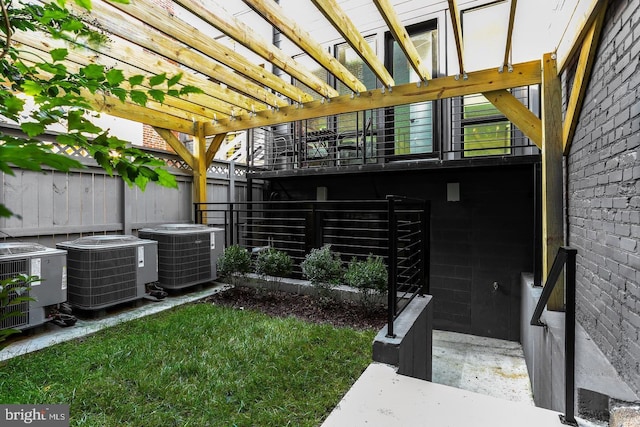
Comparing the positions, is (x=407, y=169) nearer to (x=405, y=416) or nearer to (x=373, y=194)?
(x=373, y=194)

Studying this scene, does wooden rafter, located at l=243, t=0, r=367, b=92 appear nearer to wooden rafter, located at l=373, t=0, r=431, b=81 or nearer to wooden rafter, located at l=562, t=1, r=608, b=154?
wooden rafter, located at l=373, t=0, r=431, b=81

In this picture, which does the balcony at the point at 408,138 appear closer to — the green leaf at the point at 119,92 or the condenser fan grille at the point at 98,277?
the condenser fan grille at the point at 98,277

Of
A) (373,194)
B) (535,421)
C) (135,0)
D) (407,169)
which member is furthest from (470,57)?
(535,421)

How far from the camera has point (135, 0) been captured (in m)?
2.65

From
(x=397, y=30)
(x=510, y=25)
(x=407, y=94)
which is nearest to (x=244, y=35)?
(x=397, y=30)

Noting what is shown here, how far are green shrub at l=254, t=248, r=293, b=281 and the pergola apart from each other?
1.88 meters

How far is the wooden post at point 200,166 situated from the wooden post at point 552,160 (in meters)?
4.61

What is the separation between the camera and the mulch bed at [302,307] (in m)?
3.42

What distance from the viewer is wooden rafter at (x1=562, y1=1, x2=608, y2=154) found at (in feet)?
7.42

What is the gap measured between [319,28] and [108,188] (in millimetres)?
4476

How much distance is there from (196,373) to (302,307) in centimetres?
162

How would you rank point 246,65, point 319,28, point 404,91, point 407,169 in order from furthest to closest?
point 319,28 → point 407,169 → point 404,91 → point 246,65

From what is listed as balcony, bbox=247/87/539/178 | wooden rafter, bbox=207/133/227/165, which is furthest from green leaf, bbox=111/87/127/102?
wooden rafter, bbox=207/133/227/165

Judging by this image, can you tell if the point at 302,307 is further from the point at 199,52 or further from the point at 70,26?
the point at 70,26
